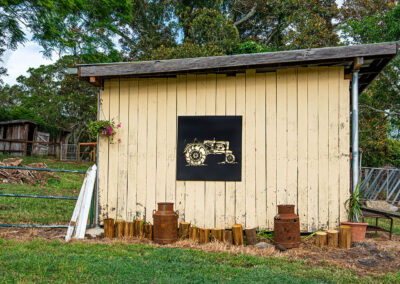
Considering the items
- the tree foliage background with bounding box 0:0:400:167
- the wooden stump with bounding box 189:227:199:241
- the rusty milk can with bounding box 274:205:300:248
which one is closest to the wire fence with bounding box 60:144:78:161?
the tree foliage background with bounding box 0:0:400:167

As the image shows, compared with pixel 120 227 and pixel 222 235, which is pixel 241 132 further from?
pixel 120 227

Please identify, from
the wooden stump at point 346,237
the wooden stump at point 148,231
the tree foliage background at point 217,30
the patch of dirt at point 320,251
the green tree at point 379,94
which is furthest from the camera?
the tree foliage background at point 217,30

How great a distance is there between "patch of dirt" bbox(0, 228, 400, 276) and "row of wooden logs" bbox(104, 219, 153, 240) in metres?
0.14

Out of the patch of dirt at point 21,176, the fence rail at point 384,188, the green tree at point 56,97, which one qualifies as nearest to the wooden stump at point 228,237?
the fence rail at point 384,188

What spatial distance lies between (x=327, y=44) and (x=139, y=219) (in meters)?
12.6

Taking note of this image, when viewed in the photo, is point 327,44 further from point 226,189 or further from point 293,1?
point 226,189

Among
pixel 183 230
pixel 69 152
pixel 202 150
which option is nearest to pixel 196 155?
pixel 202 150

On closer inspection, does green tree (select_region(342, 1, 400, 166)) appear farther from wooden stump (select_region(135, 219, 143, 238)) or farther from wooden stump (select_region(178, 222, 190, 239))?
wooden stump (select_region(135, 219, 143, 238))

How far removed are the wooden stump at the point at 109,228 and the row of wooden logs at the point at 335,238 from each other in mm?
3198

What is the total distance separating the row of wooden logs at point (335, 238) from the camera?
5.12 m

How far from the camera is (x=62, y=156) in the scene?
24438 mm

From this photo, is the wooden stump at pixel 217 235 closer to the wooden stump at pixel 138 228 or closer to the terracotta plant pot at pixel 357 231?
the wooden stump at pixel 138 228

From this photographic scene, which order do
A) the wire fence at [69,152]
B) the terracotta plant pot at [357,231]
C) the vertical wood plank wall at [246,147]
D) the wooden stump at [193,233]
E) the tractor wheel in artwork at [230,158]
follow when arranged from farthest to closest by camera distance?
1. the wire fence at [69,152]
2. the tractor wheel in artwork at [230,158]
3. the vertical wood plank wall at [246,147]
4. the wooden stump at [193,233]
5. the terracotta plant pot at [357,231]

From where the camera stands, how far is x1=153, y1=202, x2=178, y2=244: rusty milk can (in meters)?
5.34
